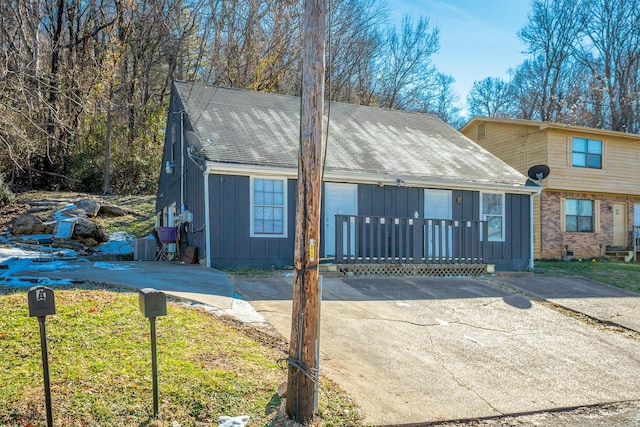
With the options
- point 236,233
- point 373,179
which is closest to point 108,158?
point 236,233

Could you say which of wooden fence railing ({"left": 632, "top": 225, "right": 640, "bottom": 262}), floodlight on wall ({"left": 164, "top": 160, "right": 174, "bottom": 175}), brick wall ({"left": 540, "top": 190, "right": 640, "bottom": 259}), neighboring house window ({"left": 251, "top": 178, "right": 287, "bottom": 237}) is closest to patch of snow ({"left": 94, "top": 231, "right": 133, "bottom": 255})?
floodlight on wall ({"left": 164, "top": 160, "right": 174, "bottom": 175})

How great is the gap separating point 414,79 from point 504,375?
27233 mm

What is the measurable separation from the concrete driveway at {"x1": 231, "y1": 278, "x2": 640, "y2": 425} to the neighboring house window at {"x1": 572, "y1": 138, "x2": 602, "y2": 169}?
1109cm

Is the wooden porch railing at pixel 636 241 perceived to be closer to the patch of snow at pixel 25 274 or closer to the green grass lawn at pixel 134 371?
the green grass lawn at pixel 134 371

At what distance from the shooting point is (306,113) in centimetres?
459

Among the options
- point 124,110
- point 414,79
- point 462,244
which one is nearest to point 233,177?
point 462,244

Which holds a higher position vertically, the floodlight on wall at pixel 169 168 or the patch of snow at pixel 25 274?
the floodlight on wall at pixel 169 168

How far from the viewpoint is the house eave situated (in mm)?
11091

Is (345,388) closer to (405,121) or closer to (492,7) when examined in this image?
Result: (492,7)

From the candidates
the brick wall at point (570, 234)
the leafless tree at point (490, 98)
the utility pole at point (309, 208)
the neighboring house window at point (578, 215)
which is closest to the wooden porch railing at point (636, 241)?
the brick wall at point (570, 234)

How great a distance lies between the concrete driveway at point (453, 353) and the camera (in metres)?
5.07

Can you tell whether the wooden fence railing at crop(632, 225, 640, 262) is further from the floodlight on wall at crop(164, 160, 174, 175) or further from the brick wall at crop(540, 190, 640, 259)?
the floodlight on wall at crop(164, 160, 174, 175)

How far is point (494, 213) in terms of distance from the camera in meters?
14.0

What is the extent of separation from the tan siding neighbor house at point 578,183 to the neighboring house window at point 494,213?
4783mm
